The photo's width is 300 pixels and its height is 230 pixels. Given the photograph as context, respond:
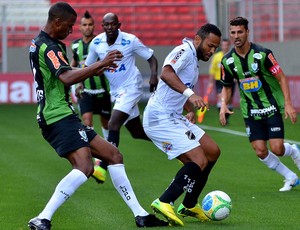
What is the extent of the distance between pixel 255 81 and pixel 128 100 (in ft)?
7.23

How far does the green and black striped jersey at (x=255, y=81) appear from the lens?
12.2 meters

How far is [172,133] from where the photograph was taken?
32.1ft

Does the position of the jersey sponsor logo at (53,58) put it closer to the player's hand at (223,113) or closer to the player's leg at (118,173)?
the player's leg at (118,173)

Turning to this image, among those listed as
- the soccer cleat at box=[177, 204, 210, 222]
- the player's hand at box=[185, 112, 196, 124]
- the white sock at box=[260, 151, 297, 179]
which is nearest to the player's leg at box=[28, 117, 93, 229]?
the soccer cleat at box=[177, 204, 210, 222]

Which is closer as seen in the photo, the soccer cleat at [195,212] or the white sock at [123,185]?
the white sock at [123,185]

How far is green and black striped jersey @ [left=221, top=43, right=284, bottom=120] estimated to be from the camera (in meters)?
12.2

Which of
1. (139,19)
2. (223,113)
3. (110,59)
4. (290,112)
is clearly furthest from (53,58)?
(139,19)

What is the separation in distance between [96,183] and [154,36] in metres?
21.1

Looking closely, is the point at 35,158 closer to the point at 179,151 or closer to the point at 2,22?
the point at 179,151

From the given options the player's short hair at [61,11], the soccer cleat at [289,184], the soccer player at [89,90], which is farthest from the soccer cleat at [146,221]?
the soccer player at [89,90]

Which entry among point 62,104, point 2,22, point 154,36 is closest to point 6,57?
point 2,22

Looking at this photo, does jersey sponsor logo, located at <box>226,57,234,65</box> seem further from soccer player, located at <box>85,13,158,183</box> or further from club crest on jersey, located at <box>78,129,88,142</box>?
club crest on jersey, located at <box>78,129,88,142</box>

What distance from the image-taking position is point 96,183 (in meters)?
13.3

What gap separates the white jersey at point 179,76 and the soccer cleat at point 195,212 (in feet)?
3.33
